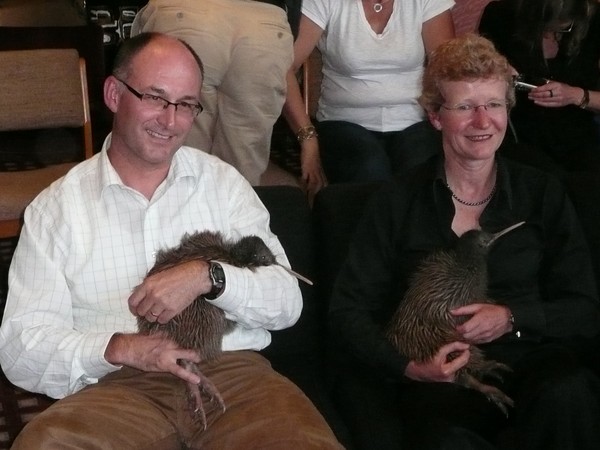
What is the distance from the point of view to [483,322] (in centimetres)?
207

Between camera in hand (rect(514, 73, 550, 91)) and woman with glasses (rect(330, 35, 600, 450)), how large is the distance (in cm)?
98

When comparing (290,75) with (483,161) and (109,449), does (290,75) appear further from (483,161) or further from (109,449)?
(109,449)

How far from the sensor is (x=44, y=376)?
1.92m

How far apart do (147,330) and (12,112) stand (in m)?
2.11

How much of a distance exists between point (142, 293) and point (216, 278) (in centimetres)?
16

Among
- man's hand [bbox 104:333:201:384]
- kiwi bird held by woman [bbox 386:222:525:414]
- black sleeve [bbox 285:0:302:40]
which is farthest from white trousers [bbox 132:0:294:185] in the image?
man's hand [bbox 104:333:201:384]

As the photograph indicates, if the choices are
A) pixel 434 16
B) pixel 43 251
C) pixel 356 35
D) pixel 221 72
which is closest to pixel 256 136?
pixel 221 72

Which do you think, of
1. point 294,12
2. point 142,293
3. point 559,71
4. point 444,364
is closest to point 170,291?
point 142,293

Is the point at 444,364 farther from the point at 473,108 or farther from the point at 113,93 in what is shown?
the point at 113,93

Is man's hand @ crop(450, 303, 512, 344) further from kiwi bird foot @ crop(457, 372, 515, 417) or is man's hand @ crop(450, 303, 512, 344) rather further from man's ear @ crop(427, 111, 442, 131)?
man's ear @ crop(427, 111, 442, 131)

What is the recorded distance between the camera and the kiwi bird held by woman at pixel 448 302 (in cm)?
205

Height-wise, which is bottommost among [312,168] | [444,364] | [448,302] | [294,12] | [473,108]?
[312,168]

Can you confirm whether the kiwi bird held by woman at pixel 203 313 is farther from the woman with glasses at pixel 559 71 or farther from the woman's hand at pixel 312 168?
the woman with glasses at pixel 559 71

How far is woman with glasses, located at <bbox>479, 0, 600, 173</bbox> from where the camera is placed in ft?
10.6
